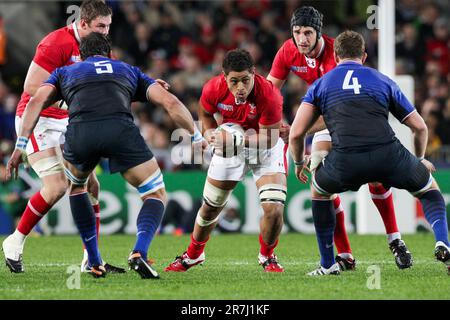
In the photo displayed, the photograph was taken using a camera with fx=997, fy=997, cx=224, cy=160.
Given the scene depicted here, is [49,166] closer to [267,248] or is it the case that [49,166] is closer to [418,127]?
[267,248]

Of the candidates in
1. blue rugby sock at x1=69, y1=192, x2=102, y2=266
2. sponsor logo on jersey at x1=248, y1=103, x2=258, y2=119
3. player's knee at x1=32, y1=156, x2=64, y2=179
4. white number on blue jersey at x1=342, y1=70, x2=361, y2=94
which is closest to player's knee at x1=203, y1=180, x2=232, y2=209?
sponsor logo on jersey at x1=248, y1=103, x2=258, y2=119

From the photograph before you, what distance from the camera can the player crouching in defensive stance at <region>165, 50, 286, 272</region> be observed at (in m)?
8.95

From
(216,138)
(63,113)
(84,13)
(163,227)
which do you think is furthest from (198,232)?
(163,227)

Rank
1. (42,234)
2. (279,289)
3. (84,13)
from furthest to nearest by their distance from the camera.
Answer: (42,234) < (84,13) < (279,289)

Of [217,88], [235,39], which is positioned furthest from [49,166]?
[235,39]

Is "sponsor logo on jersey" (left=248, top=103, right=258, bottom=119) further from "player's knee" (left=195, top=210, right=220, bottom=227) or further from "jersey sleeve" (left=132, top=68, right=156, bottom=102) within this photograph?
"jersey sleeve" (left=132, top=68, right=156, bottom=102)

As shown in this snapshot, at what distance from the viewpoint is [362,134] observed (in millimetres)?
7957

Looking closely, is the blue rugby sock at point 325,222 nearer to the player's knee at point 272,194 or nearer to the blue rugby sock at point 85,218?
the player's knee at point 272,194

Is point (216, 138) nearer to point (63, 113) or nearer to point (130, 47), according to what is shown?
point (63, 113)

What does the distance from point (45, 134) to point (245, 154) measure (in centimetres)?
186

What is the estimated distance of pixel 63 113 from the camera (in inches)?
369

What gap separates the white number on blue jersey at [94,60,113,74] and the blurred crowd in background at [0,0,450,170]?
28.3ft

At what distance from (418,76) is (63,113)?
35.7ft

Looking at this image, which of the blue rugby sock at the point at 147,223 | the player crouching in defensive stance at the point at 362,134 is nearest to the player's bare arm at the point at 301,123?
the player crouching in defensive stance at the point at 362,134
